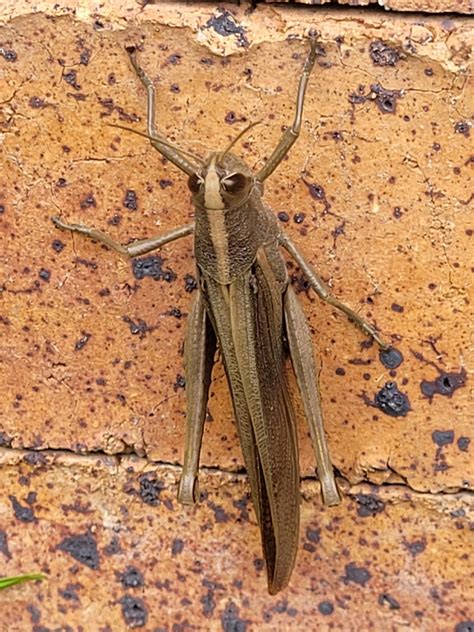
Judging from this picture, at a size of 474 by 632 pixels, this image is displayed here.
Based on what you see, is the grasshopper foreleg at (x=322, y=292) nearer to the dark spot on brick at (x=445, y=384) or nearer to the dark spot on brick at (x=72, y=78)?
the dark spot on brick at (x=445, y=384)

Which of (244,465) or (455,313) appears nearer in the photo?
(455,313)

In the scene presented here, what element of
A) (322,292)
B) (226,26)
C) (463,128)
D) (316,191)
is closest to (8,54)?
(226,26)

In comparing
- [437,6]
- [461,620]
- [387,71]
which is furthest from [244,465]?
[437,6]

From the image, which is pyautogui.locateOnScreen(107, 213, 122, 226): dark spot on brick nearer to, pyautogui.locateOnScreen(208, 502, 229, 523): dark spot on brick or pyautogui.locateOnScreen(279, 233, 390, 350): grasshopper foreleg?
pyautogui.locateOnScreen(279, 233, 390, 350): grasshopper foreleg

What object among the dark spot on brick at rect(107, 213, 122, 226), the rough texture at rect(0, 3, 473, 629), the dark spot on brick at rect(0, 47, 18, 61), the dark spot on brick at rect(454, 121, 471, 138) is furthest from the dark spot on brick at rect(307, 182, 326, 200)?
the dark spot on brick at rect(0, 47, 18, 61)

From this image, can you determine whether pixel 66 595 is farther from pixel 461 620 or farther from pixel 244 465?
pixel 461 620

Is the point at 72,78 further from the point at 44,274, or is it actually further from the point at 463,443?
the point at 463,443
